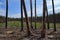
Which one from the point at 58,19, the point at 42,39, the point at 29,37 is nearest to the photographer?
the point at 42,39

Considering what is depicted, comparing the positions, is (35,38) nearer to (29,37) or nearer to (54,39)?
(29,37)

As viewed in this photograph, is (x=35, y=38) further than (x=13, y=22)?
No

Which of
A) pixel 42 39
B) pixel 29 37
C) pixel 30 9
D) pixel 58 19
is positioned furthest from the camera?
pixel 58 19

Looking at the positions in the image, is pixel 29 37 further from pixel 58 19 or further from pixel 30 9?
pixel 58 19

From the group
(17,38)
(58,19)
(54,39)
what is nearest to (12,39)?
(17,38)

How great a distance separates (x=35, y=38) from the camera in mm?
5309

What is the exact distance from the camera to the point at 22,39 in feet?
17.3

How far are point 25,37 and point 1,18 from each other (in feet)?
21.2

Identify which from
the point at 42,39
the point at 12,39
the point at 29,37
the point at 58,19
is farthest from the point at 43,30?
the point at 58,19

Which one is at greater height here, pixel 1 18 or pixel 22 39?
pixel 1 18

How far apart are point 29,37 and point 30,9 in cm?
359

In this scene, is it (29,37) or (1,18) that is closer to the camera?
(29,37)

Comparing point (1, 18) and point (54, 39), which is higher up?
point (1, 18)

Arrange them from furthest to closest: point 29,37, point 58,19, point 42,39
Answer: point 58,19
point 29,37
point 42,39
